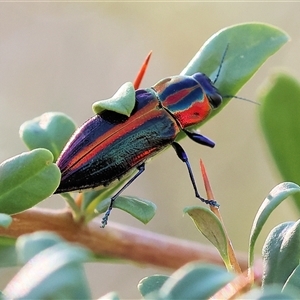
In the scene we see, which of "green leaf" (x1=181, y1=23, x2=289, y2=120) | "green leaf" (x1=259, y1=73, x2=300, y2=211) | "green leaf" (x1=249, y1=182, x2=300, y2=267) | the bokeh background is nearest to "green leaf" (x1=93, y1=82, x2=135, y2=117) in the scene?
"green leaf" (x1=249, y1=182, x2=300, y2=267)

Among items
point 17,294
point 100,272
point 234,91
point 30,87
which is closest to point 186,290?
point 17,294

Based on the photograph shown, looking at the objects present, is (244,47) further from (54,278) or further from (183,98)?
(54,278)

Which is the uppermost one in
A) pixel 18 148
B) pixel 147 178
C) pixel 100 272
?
pixel 18 148

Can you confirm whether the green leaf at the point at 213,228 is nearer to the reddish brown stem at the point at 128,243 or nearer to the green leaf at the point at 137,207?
the green leaf at the point at 137,207

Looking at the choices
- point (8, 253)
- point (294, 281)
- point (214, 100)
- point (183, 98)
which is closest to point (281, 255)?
point (294, 281)

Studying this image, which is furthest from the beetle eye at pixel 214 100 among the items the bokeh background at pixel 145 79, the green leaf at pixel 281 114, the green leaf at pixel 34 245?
the bokeh background at pixel 145 79

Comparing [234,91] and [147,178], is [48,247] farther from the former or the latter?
[147,178]
